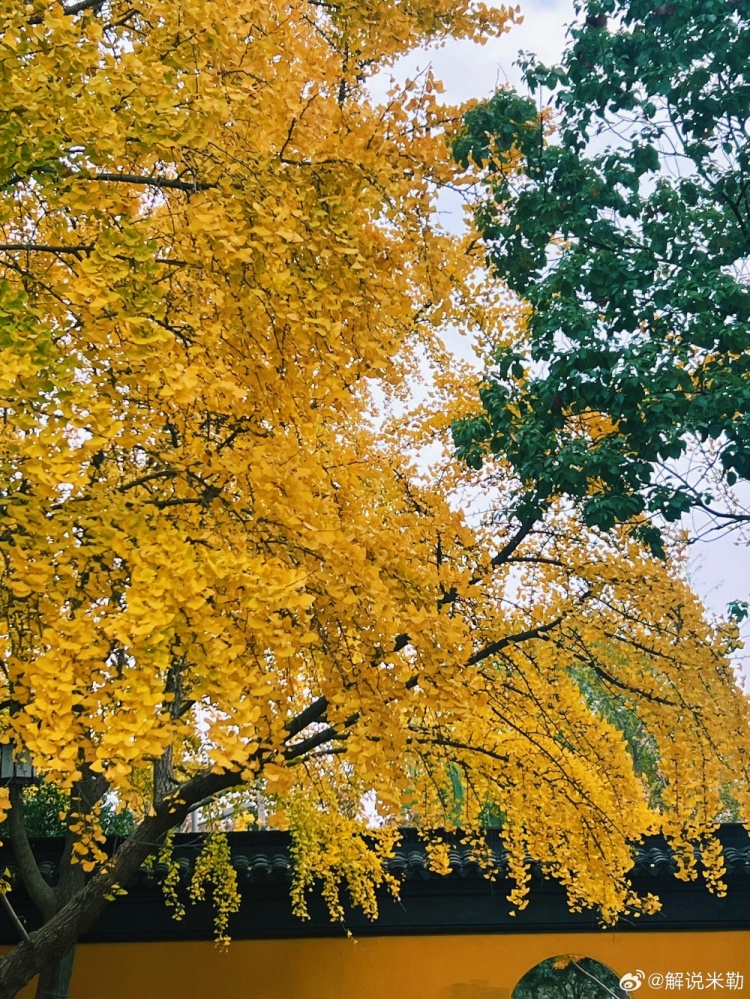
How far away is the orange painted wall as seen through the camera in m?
7.64

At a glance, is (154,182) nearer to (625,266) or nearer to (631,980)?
(625,266)

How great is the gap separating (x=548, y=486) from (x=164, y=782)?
382 centimetres

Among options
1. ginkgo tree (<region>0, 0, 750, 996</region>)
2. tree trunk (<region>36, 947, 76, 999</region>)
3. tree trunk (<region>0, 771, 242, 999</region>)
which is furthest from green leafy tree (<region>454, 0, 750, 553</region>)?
tree trunk (<region>36, 947, 76, 999</region>)

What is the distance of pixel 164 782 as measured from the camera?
6.76 m

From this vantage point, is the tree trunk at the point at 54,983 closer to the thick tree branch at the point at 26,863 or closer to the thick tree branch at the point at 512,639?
the thick tree branch at the point at 26,863

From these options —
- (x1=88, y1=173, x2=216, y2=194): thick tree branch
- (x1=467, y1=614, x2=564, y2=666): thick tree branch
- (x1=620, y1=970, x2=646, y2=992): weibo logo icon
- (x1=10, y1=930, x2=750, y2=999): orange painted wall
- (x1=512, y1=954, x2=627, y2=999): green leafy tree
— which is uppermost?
(x1=88, y1=173, x2=216, y2=194): thick tree branch

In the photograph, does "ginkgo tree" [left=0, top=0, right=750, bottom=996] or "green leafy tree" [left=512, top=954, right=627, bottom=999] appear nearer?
"ginkgo tree" [left=0, top=0, right=750, bottom=996]

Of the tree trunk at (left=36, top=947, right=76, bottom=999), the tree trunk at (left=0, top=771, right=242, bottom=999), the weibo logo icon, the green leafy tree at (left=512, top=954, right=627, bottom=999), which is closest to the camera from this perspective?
the tree trunk at (left=0, top=771, right=242, bottom=999)

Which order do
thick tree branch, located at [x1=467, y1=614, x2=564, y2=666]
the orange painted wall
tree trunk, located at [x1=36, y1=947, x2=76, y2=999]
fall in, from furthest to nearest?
the orange painted wall → tree trunk, located at [x1=36, y1=947, x2=76, y2=999] → thick tree branch, located at [x1=467, y1=614, x2=564, y2=666]

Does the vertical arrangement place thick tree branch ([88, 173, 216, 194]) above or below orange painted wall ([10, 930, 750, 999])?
above

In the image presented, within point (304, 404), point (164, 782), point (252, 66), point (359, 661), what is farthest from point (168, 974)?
point (252, 66)

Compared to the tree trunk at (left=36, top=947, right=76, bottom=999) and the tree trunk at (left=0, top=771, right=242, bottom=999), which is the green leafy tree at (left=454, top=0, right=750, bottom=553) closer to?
the tree trunk at (left=0, top=771, right=242, bottom=999)

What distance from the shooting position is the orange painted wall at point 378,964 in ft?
25.1

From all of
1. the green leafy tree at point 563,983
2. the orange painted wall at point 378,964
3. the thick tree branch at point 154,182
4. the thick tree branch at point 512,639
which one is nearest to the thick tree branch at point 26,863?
the orange painted wall at point 378,964
